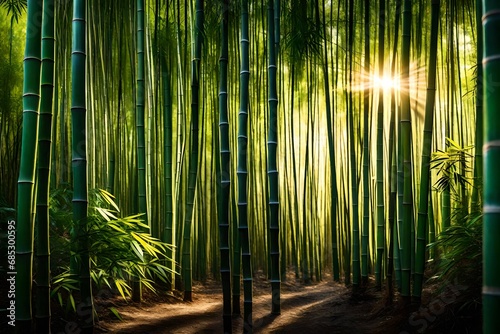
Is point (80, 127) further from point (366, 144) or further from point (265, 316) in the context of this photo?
point (366, 144)

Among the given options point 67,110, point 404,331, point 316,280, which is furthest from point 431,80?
point 316,280

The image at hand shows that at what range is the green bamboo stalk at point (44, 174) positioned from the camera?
6.19 ft

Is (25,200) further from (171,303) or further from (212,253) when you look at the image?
(212,253)

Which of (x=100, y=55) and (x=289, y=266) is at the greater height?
(x=100, y=55)

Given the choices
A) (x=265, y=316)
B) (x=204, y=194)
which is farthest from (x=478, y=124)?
(x=204, y=194)

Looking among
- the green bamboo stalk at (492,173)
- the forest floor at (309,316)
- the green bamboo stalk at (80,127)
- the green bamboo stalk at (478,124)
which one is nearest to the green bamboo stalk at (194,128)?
the forest floor at (309,316)

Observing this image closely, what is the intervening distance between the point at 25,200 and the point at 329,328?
7.15 feet

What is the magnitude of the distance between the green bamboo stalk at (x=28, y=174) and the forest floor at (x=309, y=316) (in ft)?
3.93

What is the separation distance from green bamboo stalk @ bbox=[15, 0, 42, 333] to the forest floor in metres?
1.20

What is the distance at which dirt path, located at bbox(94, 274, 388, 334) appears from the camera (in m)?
3.11

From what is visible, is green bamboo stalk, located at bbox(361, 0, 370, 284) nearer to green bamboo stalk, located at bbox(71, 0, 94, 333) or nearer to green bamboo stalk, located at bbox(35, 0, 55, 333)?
green bamboo stalk, located at bbox(71, 0, 94, 333)

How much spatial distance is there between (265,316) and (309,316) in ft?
1.09

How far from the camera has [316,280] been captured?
5738mm

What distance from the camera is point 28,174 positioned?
182 cm
